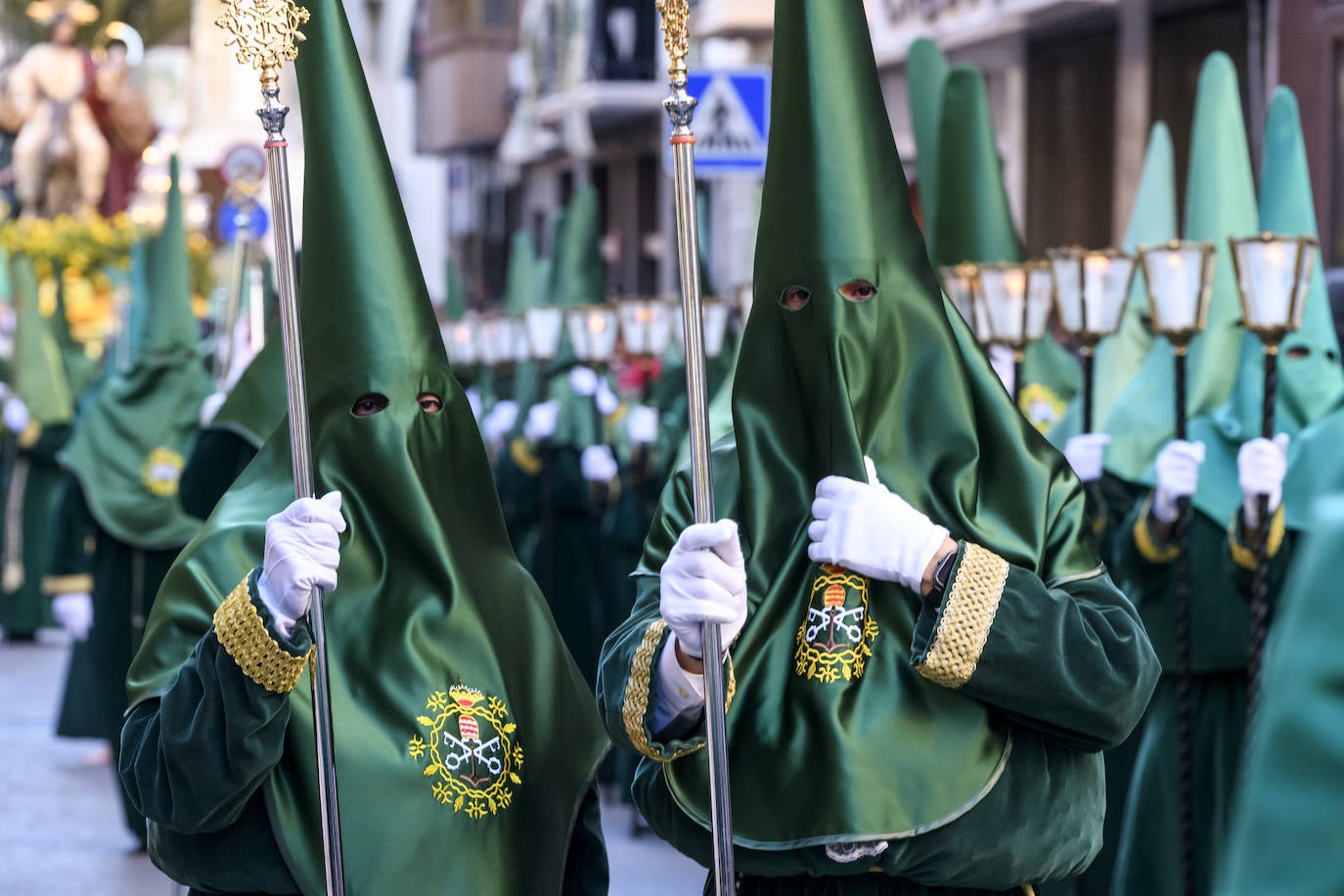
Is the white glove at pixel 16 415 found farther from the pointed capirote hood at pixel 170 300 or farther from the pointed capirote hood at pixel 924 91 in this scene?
the pointed capirote hood at pixel 924 91

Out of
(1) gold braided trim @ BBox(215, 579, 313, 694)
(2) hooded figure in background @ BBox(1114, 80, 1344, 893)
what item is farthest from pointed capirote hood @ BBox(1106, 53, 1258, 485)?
(1) gold braided trim @ BBox(215, 579, 313, 694)

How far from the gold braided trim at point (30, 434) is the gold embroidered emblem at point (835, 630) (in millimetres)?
11039

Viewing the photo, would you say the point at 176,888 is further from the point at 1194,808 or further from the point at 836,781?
the point at 1194,808

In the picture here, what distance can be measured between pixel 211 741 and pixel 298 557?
295 mm

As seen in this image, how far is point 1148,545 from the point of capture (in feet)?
17.6

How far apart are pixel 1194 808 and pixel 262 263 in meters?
4.30

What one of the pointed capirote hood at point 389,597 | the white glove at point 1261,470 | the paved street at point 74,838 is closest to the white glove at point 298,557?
the pointed capirote hood at point 389,597

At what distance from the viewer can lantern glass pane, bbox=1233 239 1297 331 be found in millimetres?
4887

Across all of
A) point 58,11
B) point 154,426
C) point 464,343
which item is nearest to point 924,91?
point 154,426

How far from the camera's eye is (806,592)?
301 cm

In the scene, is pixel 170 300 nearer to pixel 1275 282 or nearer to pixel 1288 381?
pixel 1288 381

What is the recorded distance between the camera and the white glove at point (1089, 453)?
18.5 ft

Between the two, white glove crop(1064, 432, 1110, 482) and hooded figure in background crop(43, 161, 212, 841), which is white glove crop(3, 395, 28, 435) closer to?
hooded figure in background crop(43, 161, 212, 841)

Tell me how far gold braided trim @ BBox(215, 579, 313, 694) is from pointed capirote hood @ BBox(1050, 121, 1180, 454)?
337cm
